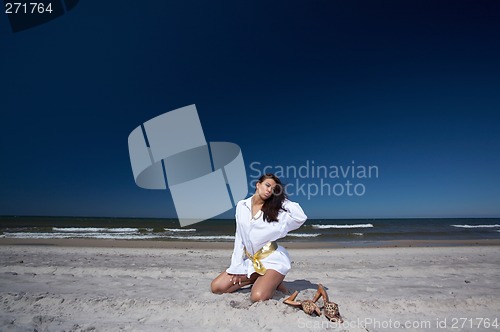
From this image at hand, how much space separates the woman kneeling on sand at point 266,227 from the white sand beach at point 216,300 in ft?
0.95

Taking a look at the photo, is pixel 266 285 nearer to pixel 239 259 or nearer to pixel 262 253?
pixel 262 253

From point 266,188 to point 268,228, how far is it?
18.3 inches

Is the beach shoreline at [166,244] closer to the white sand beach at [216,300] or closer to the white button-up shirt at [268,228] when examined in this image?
the white sand beach at [216,300]

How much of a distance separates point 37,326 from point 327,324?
8.68ft

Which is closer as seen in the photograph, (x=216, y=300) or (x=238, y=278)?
(x=216, y=300)

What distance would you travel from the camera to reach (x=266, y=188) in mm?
3816

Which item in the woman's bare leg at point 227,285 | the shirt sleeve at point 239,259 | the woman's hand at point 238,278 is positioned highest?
the shirt sleeve at point 239,259

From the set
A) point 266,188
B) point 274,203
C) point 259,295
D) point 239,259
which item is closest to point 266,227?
point 274,203

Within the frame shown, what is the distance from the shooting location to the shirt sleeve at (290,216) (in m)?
3.86

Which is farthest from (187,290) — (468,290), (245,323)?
(468,290)

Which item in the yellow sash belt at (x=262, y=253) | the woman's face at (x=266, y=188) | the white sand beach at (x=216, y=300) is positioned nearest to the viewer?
the white sand beach at (x=216, y=300)

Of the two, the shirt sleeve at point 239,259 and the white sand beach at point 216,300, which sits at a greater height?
the shirt sleeve at point 239,259

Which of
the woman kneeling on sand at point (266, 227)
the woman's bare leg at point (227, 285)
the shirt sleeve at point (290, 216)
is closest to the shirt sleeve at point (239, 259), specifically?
the woman kneeling on sand at point (266, 227)

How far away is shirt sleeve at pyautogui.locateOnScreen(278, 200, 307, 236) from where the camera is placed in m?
3.86
